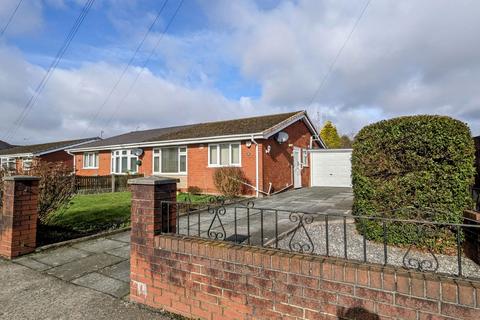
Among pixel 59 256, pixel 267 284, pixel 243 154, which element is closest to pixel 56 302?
pixel 59 256

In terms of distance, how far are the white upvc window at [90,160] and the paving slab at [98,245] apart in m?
17.6

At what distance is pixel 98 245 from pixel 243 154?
850 cm

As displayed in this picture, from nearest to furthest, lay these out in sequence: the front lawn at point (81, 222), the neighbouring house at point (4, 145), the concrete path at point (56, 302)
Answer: the concrete path at point (56, 302) → the front lawn at point (81, 222) → the neighbouring house at point (4, 145)

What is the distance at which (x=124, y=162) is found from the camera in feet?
62.7

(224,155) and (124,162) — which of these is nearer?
(224,155)

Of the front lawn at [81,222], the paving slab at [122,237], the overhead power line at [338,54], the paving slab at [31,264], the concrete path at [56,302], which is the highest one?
the overhead power line at [338,54]

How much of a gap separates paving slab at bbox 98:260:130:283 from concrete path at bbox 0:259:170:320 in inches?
18.0

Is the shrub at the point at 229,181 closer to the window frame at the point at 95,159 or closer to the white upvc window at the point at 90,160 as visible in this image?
the window frame at the point at 95,159

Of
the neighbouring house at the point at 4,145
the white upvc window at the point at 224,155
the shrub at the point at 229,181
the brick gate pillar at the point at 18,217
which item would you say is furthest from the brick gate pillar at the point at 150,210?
the neighbouring house at the point at 4,145

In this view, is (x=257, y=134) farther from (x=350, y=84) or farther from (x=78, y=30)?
(x=350, y=84)

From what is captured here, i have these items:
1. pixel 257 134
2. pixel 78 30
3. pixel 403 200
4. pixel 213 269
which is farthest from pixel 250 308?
pixel 78 30

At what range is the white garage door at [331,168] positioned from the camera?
17.2 m

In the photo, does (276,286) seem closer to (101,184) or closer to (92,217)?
(92,217)

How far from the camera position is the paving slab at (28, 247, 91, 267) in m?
4.65
